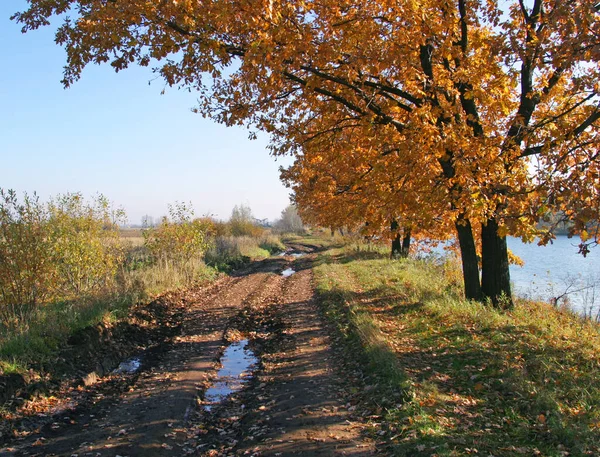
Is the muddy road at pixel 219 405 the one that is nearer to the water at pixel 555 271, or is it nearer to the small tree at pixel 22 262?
the small tree at pixel 22 262

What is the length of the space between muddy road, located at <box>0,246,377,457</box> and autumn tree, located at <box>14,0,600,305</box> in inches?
152

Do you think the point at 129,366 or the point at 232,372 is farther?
the point at 129,366

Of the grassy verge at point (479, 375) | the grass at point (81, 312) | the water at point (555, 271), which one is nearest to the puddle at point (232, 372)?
the grassy verge at point (479, 375)

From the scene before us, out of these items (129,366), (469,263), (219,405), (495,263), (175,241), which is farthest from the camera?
(175,241)

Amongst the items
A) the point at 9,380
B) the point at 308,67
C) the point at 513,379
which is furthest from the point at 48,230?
the point at 513,379

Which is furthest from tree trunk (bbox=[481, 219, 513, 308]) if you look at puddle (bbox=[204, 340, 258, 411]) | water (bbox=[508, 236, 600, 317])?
water (bbox=[508, 236, 600, 317])

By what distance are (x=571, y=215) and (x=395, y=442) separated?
3557 millimetres

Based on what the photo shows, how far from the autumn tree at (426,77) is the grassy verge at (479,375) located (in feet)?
Result: 5.86

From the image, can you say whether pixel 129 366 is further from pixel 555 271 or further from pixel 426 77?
pixel 555 271

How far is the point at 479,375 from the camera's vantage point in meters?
6.54

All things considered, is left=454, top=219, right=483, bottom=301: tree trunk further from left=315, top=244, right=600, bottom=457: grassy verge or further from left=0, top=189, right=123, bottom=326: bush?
left=0, top=189, right=123, bottom=326: bush

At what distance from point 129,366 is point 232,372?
199 cm

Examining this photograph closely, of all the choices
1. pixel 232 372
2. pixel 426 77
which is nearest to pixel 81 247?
pixel 232 372

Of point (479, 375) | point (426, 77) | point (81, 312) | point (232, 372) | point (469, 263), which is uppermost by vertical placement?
point (426, 77)
